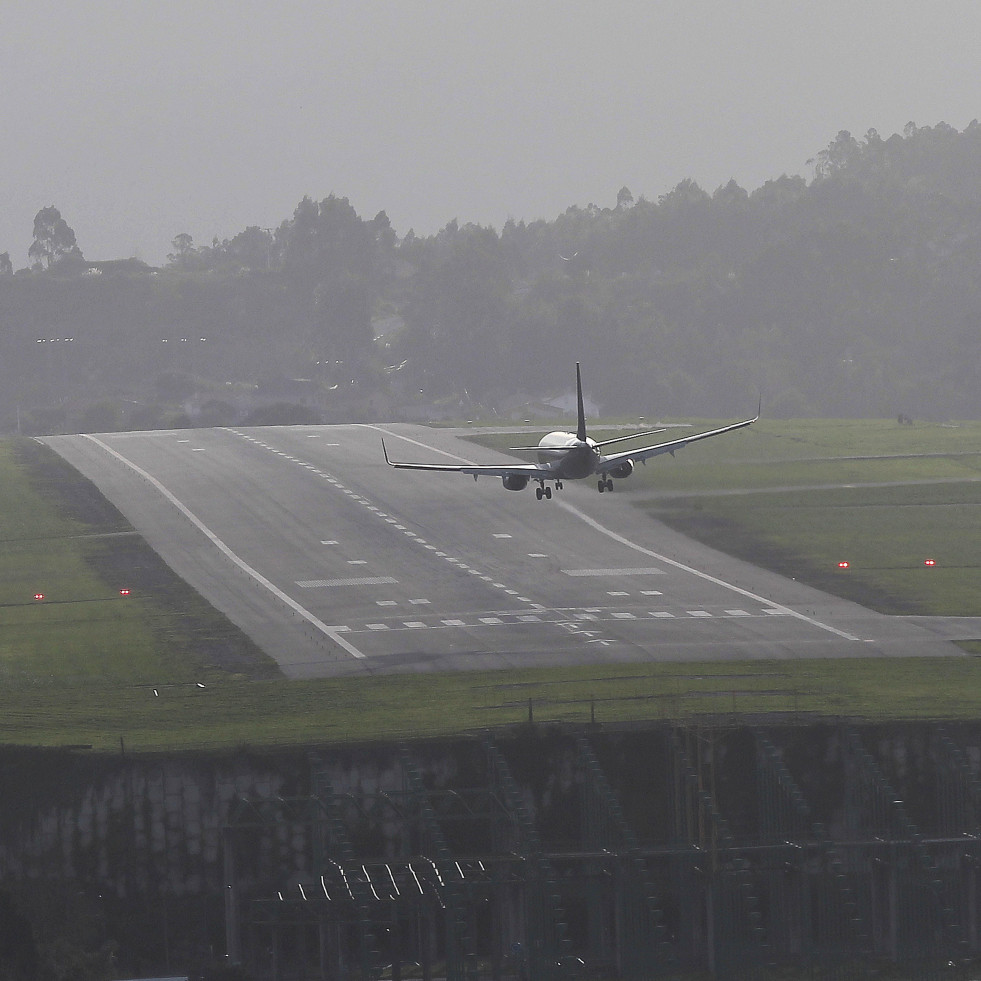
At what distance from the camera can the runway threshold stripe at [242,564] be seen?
349 feet

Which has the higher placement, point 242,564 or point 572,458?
point 572,458

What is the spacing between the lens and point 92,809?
74.6 m

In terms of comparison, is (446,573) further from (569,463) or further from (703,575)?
(569,463)

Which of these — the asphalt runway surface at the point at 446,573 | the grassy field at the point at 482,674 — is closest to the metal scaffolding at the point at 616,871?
the grassy field at the point at 482,674

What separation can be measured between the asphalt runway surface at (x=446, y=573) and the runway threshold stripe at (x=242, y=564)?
0.71 ft

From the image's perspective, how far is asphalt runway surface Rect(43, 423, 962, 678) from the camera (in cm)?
10256

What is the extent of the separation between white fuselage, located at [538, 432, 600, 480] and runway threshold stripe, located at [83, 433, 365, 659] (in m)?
17.3

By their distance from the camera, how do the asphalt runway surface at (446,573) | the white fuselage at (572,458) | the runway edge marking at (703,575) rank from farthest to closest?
1. the white fuselage at (572,458)
2. the runway edge marking at (703,575)
3. the asphalt runway surface at (446,573)

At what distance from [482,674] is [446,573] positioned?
33.5 metres

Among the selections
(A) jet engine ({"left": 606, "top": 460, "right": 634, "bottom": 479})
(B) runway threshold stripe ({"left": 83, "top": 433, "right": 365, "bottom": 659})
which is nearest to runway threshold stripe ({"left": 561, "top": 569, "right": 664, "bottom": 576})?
(A) jet engine ({"left": 606, "top": 460, "right": 634, "bottom": 479})

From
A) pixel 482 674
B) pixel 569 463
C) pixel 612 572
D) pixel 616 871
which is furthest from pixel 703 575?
pixel 616 871

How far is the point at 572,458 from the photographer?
4412 inches

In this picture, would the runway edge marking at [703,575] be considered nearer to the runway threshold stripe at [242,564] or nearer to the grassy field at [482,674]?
the grassy field at [482,674]

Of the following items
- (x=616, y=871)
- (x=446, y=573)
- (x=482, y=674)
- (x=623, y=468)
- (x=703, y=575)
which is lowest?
(x=616, y=871)
